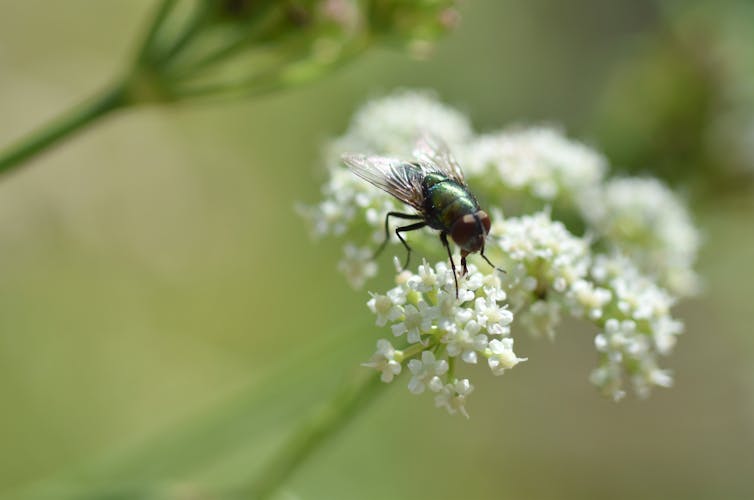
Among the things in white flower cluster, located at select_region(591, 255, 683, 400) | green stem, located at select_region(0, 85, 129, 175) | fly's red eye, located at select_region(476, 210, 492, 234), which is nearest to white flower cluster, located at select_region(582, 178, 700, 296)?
white flower cluster, located at select_region(591, 255, 683, 400)

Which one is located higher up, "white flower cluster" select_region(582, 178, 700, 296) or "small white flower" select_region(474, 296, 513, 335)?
"white flower cluster" select_region(582, 178, 700, 296)

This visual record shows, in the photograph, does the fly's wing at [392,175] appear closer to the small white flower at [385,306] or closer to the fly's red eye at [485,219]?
the fly's red eye at [485,219]

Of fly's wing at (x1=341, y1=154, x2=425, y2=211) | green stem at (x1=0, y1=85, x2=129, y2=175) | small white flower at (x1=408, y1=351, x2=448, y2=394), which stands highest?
green stem at (x1=0, y1=85, x2=129, y2=175)

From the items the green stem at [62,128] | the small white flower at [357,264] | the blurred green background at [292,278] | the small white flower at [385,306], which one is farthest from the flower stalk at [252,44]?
the blurred green background at [292,278]

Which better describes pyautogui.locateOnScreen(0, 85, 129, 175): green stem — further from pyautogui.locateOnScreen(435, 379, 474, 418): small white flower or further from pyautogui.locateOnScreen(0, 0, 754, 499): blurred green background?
pyautogui.locateOnScreen(0, 0, 754, 499): blurred green background

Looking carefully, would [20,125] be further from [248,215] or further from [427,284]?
[427,284]

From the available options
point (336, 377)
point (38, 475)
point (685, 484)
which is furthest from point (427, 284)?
point (685, 484)
